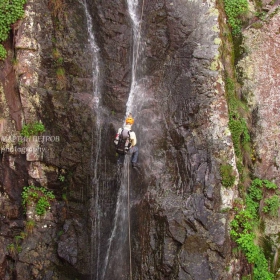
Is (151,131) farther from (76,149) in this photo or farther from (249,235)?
(249,235)

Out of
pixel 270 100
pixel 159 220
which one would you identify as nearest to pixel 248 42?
pixel 270 100

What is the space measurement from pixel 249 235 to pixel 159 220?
219cm

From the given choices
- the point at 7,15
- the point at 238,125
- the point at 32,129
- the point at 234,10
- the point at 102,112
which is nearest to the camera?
the point at 238,125

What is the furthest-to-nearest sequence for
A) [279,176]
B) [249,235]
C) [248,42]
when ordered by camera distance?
[248,42]
[279,176]
[249,235]

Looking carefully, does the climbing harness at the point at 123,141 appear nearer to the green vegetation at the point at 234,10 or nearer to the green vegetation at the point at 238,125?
the green vegetation at the point at 238,125

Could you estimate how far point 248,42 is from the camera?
32.9ft

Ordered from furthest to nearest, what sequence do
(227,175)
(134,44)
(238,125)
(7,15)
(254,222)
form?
1. (134,44)
2. (7,15)
3. (254,222)
4. (238,125)
5. (227,175)

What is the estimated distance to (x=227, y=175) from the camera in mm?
Result: 8141

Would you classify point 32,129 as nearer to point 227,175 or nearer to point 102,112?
point 102,112

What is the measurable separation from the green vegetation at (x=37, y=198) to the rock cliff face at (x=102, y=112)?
0.17m

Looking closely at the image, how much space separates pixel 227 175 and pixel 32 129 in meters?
5.52

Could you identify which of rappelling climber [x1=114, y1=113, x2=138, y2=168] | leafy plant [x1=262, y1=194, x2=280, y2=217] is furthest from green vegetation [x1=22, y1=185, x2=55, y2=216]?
leafy plant [x1=262, y1=194, x2=280, y2=217]

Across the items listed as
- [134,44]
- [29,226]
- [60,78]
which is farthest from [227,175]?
[29,226]

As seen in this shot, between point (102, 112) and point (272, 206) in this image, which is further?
point (102, 112)
